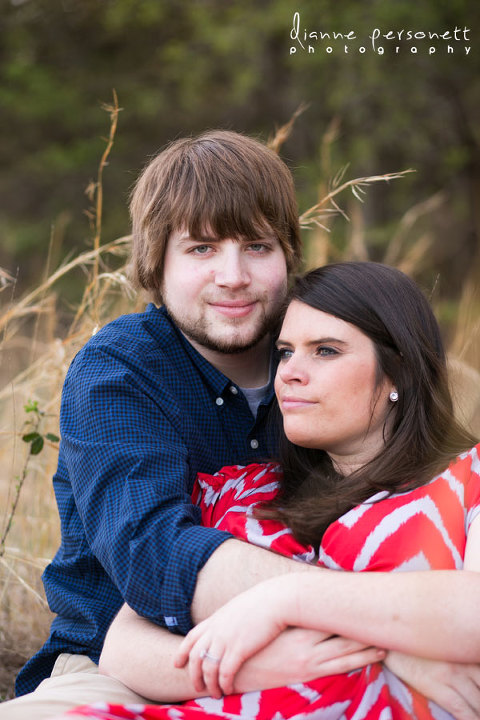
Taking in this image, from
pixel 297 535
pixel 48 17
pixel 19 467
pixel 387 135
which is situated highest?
pixel 48 17

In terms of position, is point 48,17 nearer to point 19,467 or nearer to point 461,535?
point 19,467

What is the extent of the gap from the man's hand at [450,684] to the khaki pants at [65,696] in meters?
0.66

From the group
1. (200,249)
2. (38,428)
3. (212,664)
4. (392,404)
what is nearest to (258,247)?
(200,249)

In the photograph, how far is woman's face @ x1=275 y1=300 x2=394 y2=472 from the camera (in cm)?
208

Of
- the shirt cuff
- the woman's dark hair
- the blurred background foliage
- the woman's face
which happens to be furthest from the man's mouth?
the blurred background foliage

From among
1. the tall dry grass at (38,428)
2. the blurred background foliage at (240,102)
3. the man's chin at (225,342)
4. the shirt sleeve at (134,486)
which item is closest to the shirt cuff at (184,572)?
the shirt sleeve at (134,486)

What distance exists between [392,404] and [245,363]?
65 cm

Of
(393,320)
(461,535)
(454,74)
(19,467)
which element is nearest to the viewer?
(461,535)

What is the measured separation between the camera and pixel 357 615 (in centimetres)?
167

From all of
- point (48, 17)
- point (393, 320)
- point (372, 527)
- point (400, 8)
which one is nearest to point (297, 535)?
point (372, 527)

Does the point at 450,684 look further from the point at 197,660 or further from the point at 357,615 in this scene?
the point at 197,660

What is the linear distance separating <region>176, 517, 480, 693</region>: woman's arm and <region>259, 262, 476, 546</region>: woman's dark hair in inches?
11.6

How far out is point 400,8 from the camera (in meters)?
8.03

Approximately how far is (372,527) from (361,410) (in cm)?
36
